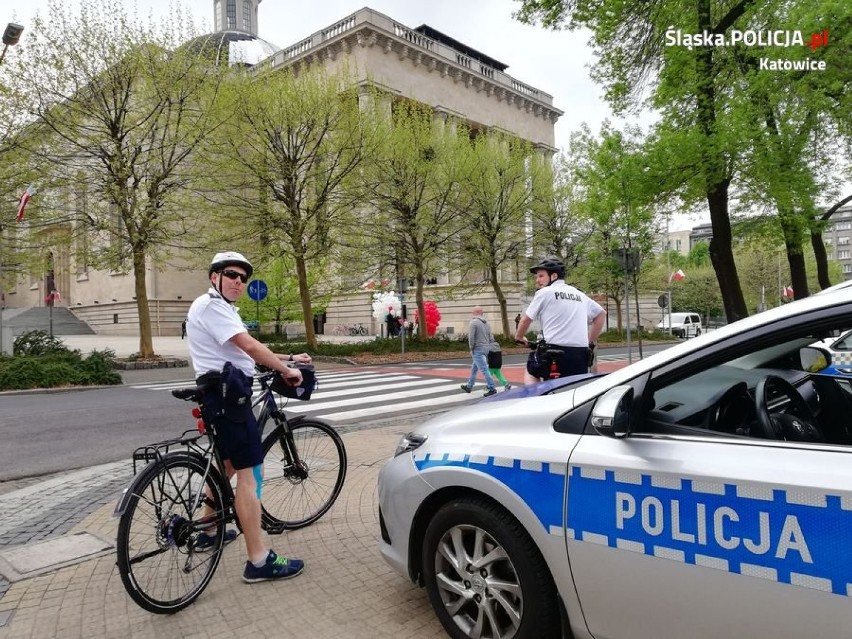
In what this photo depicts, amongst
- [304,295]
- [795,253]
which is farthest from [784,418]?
[795,253]

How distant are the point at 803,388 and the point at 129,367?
2035 cm

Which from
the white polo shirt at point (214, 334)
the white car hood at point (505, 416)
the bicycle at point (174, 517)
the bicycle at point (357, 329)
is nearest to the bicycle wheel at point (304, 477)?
the bicycle at point (174, 517)

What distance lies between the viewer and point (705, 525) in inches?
77.4

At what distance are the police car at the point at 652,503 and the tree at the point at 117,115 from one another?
19457mm

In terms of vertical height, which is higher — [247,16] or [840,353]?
[247,16]

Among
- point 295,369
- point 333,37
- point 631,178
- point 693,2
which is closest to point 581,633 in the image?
point 295,369

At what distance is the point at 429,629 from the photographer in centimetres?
285

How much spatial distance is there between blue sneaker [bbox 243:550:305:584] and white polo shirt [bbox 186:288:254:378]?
1.04m

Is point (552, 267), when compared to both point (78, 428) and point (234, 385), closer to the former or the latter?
point (234, 385)

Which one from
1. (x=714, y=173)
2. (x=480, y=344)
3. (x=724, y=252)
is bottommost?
(x=480, y=344)

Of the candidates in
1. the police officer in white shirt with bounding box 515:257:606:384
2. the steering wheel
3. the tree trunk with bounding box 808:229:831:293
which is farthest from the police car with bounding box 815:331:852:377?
the tree trunk with bounding box 808:229:831:293

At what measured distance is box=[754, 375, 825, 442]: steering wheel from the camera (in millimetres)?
2178

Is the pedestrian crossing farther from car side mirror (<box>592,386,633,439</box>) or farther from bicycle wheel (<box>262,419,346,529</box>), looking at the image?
car side mirror (<box>592,386,633,439</box>)

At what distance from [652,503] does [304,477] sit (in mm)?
2721
